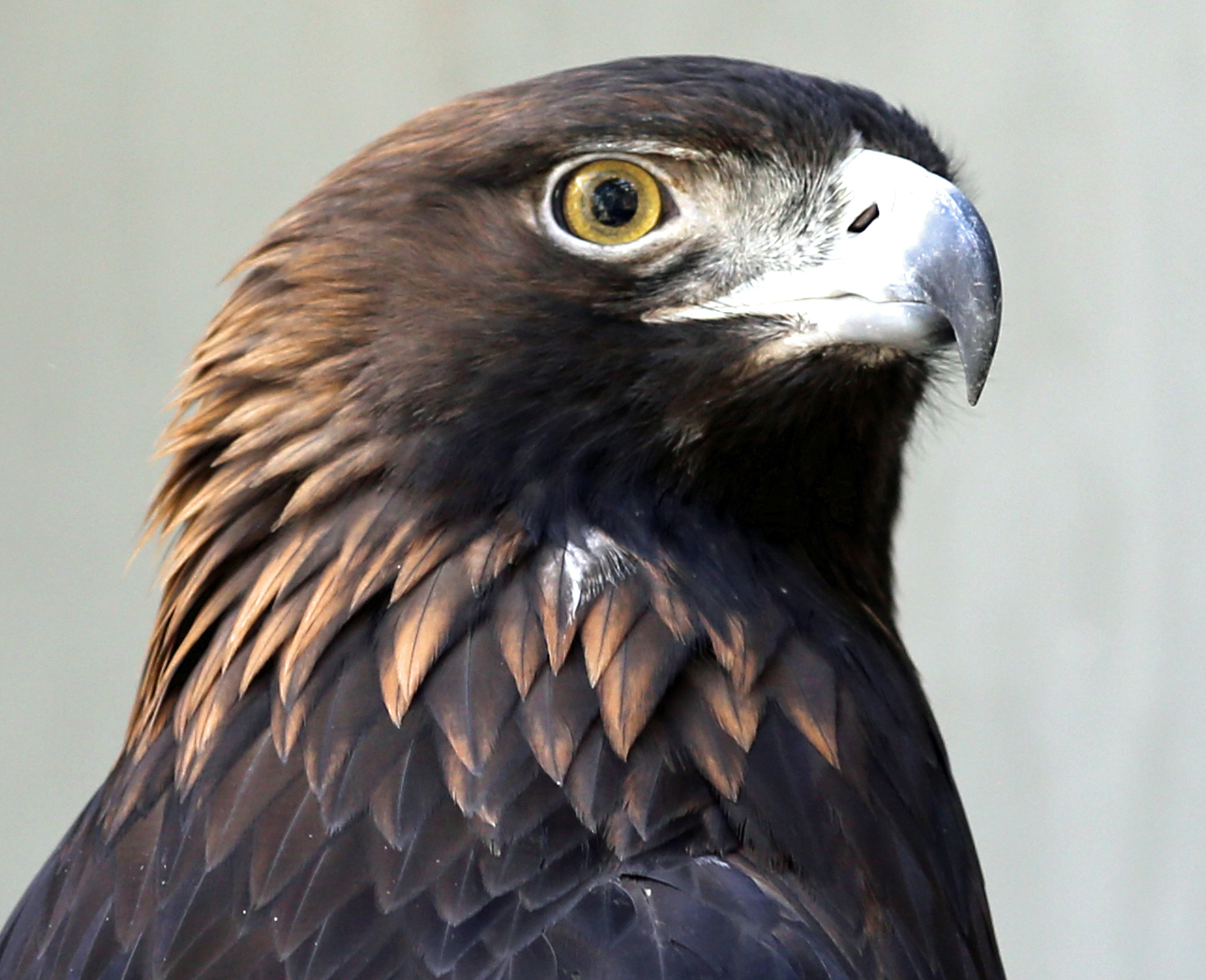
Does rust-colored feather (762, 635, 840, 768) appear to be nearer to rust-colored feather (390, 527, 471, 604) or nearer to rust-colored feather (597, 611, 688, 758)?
rust-colored feather (597, 611, 688, 758)

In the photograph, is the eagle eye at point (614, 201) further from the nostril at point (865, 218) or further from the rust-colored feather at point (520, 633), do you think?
the rust-colored feather at point (520, 633)

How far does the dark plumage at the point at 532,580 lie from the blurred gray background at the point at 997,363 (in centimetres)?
163

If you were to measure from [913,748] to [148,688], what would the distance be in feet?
2.26

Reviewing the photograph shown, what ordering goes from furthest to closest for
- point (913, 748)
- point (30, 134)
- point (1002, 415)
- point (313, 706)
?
point (1002, 415)
point (30, 134)
point (913, 748)
point (313, 706)

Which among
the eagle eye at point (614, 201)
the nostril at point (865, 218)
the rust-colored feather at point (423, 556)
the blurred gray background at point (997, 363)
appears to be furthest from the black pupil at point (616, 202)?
the blurred gray background at point (997, 363)

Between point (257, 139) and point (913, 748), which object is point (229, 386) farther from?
point (257, 139)

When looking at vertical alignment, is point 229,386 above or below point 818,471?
above

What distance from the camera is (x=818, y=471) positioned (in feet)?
5.18

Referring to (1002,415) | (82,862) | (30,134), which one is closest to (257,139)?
(30,134)

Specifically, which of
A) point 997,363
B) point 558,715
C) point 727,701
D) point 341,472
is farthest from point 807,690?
point 997,363

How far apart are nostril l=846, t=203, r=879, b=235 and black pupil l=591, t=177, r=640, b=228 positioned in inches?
7.2

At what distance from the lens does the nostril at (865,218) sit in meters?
1.46

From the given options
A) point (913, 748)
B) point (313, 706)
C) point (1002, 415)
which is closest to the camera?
point (313, 706)

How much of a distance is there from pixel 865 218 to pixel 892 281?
9cm
